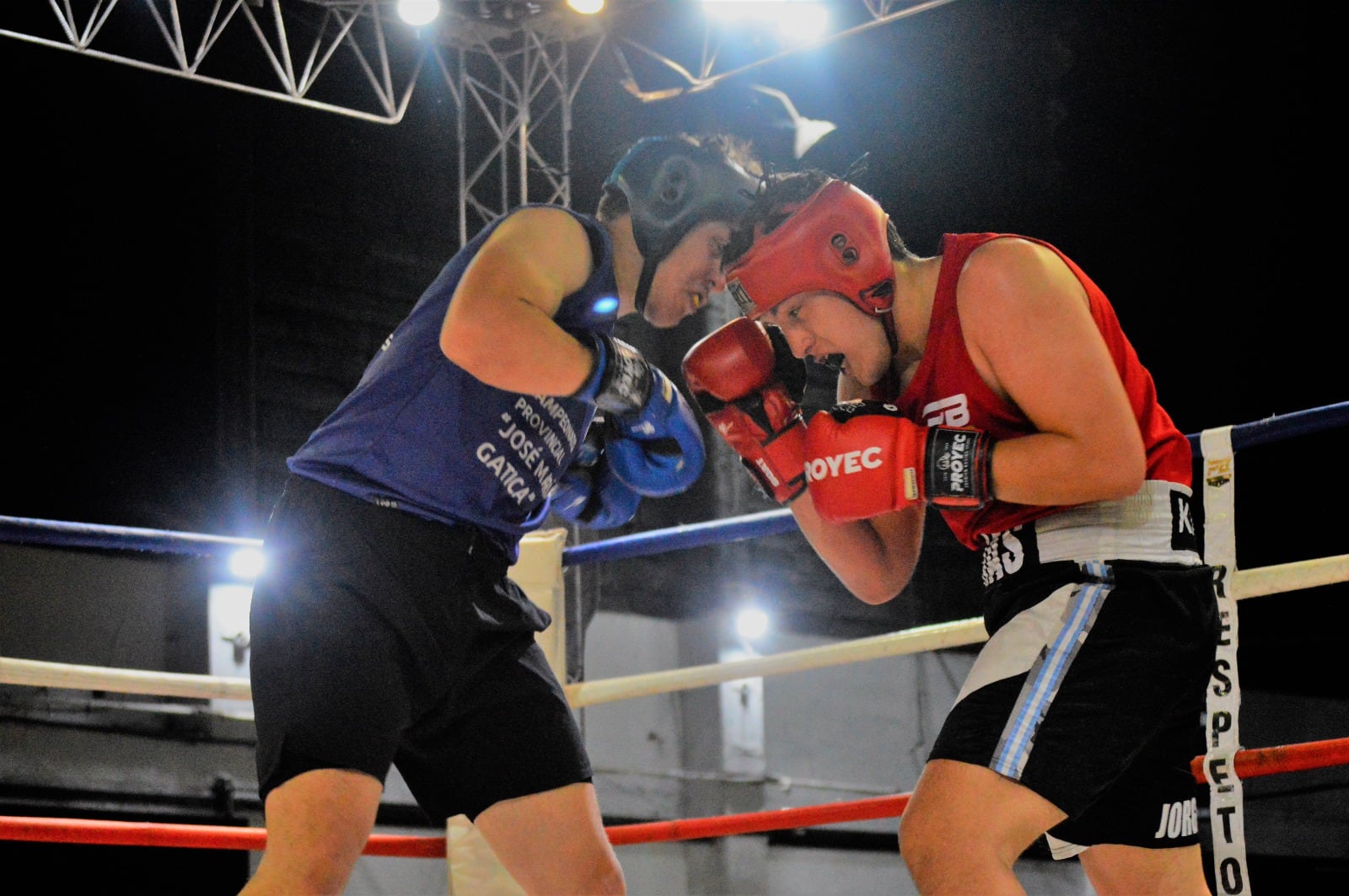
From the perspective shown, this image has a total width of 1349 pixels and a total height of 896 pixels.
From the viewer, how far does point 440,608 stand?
1.71m

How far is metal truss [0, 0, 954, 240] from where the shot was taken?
616 centimetres

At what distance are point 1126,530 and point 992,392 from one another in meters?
0.23

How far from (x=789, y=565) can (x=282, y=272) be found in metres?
3.76

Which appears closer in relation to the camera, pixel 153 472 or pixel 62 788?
pixel 62 788

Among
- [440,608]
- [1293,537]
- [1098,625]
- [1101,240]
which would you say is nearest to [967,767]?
[1098,625]

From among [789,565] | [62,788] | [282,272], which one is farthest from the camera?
[789,565]

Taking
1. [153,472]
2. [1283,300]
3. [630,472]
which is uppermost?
[1283,300]

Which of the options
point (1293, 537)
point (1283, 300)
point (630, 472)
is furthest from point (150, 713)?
point (1293, 537)

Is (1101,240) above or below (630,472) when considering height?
above

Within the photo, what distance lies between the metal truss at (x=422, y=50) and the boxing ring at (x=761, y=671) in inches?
147

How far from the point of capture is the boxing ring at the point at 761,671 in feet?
5.93

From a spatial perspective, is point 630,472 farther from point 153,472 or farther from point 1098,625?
point 153,472

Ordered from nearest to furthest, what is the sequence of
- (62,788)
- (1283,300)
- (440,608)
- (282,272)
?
(440,608), (62,788), (282,272), (1283,300)

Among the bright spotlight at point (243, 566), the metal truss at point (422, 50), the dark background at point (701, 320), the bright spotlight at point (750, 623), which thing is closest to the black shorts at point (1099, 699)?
the metal truss at point (422, 50)
